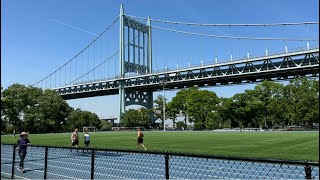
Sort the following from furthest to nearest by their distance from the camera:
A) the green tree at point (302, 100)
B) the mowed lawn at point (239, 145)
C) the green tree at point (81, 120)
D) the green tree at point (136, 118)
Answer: the green tree at point (136, 118), the green tree at point (81, 120), the green tree at point (302, 100), the mowed lawn at point (239, 145)

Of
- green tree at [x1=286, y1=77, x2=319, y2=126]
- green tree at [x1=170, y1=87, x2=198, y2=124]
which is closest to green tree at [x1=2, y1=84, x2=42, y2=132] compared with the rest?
green tree at [x1=170, y1=87, x2=198, y2=124]

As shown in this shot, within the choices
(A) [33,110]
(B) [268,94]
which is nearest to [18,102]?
(A) [33,110]

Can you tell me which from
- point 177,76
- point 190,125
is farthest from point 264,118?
point 177,76

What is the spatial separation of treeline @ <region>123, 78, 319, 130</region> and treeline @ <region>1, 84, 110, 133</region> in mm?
24563

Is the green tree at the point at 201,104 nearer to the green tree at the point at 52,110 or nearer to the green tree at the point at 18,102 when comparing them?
the green tree at the point at 52,110

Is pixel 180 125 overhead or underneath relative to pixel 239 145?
overhead

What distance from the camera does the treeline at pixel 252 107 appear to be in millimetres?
64012

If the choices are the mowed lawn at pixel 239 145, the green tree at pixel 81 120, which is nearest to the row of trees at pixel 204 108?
the green tree at pixel 81 120

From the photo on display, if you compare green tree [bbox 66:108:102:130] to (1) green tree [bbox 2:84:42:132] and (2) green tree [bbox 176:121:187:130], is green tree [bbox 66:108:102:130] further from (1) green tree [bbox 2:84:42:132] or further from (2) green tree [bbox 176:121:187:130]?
(2) green tree [bbox 176:121:187:130]

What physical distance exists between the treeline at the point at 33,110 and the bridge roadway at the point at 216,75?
14.8 meters

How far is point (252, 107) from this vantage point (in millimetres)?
72812

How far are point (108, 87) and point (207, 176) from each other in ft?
286

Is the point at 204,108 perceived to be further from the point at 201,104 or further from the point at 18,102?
the point at 18,102

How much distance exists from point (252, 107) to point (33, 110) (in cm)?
4289
